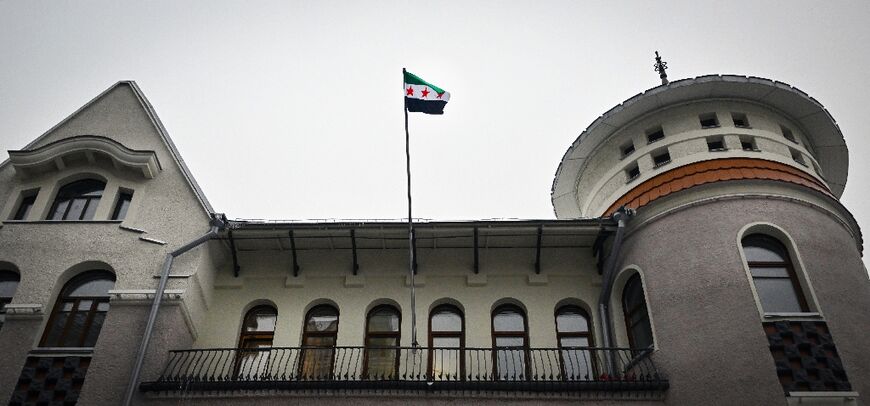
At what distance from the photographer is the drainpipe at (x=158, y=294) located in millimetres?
13469

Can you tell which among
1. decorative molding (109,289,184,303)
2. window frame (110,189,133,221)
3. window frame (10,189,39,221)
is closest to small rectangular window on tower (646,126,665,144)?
decorative molding (109,289,184,303)

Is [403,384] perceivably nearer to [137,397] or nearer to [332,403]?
[332,403]

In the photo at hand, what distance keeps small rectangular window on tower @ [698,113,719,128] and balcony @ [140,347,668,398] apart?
247 inches

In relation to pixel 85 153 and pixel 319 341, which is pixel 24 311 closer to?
pixel 85 153

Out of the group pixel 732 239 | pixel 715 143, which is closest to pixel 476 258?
pixel 732 239

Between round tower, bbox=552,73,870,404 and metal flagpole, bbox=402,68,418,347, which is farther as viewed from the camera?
metal flagpole, bbox=402,68,418,347

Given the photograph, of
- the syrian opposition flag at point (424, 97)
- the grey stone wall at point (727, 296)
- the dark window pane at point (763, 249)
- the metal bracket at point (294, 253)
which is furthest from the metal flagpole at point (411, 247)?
the dark window pane at point (763, 249)

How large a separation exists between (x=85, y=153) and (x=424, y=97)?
8.81 metres

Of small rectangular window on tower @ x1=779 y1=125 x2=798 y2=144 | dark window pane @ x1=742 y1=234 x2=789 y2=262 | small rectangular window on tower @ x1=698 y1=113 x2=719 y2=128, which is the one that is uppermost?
small rectangular window on tower @ x1=698 y1=113 x2=719 y2=128

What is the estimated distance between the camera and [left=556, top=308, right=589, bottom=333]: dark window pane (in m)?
16.1

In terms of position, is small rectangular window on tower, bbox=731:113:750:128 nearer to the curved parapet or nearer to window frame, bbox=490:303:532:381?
the curved parapet

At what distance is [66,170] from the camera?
17.2 metres

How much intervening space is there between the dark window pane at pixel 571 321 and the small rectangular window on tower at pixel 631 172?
3.71 meters

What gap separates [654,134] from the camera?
17547mm
